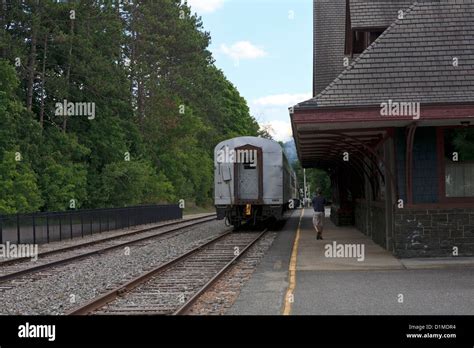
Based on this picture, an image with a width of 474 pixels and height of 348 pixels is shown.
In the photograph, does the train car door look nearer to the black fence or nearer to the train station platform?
the black fence

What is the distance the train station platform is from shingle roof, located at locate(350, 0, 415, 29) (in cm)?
718

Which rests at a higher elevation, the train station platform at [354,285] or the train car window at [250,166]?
the train car window at [250,166]

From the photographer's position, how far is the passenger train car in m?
26.5

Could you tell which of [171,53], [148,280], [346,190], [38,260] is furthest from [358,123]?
[171,53]

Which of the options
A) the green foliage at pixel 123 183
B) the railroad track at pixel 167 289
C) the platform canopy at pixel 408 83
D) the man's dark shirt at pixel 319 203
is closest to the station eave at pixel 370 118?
the platform canopy at pixel 408 83

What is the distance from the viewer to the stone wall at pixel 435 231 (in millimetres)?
14500

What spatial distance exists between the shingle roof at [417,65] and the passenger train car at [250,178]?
37.6ft

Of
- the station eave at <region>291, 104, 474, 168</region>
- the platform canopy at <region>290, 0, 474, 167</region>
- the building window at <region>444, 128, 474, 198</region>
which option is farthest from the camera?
the building window at <region>444, 128, 474, 198</region>

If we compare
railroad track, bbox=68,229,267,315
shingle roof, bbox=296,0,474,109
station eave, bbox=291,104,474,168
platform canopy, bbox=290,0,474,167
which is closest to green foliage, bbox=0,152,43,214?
railroad track, bbox=68,229,267,315

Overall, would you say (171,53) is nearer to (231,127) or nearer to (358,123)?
(231,127)

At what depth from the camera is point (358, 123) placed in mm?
14062

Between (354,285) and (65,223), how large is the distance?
1658 cm

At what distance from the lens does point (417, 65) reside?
48.8 feet

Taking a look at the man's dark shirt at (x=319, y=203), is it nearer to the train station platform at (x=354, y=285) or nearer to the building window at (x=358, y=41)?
the train station platform at (x=354, y=285)
